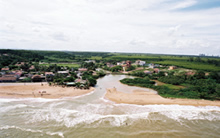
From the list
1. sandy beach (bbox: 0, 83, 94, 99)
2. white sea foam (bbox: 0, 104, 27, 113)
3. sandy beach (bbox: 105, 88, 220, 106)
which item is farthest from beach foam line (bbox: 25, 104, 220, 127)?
sandy beach (bbox: 0, 83, 94, 99)

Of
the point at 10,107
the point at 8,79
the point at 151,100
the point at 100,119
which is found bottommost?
the point at 100,119

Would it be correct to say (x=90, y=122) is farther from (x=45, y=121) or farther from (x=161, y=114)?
(x=161, y=114)

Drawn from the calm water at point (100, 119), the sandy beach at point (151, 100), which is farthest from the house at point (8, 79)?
the sandy beach at point (151, 100)

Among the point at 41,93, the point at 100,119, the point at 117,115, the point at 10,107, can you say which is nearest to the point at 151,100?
the point at 117,115

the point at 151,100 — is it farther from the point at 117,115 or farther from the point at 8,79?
the point at 8,79

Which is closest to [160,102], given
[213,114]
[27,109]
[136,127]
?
[213,114]

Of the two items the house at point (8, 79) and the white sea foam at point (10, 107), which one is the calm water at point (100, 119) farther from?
the house at point (8, 79)

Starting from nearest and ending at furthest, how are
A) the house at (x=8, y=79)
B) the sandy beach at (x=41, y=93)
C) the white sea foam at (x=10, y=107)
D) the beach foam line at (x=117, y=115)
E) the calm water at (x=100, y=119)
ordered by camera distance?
1. the calm water at (x=100, y=119)
2. the beach foam line at (x=117, y=115)
3. the white sea foam at (x=10, y=107)
4. the sandy beach at (x=41, y=93)
5. the house at (x=8, y=79)

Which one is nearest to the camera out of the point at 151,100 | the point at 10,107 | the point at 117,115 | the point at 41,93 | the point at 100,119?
the point at 100,119

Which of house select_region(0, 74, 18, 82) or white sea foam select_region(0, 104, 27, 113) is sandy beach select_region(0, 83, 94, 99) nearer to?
white sea foam select_region(0, 104, 27, 113)
